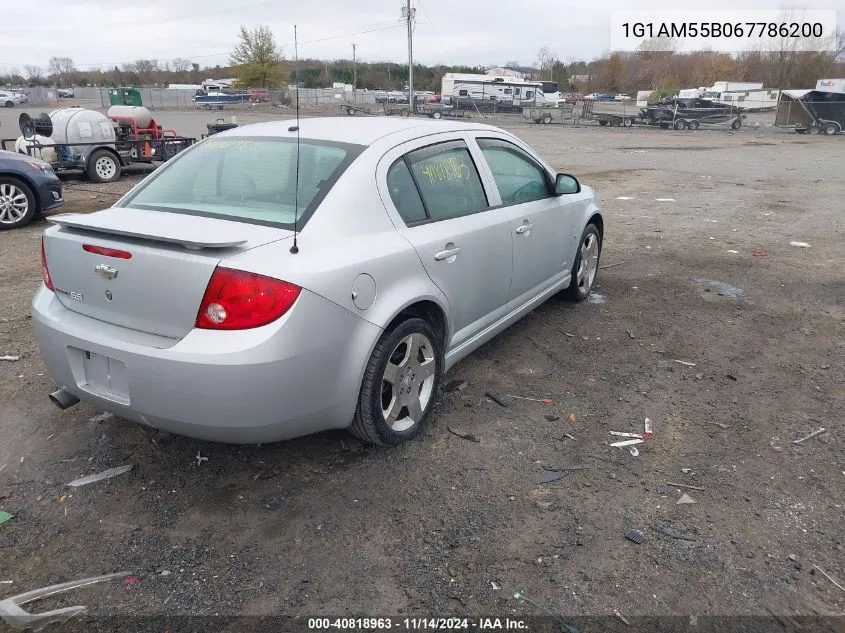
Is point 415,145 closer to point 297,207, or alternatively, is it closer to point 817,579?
point 297,207

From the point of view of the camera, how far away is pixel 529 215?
177 inches

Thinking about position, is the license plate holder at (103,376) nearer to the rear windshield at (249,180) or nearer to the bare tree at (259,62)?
the rear windshield at (249,180)

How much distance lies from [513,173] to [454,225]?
1.08m

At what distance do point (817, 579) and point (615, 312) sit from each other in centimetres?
337

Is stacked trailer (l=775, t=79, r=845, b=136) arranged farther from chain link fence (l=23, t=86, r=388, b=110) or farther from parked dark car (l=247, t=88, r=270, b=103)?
parked dark car (l=247, t=88, r=270, b=103)

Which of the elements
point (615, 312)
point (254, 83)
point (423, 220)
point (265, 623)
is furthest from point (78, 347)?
point (254, 83)

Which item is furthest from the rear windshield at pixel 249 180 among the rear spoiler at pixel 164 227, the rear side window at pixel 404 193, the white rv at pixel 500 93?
the white rv at pixel 500 93

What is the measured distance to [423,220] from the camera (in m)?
3.54

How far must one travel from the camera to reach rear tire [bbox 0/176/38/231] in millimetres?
8617

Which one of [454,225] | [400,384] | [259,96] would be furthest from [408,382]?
[259,96]

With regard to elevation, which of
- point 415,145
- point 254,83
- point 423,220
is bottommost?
point 423,220

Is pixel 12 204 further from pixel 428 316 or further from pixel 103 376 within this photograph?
pixel 428 316

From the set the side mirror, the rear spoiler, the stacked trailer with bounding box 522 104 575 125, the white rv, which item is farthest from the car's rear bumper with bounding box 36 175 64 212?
the white rv

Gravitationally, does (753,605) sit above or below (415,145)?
below
